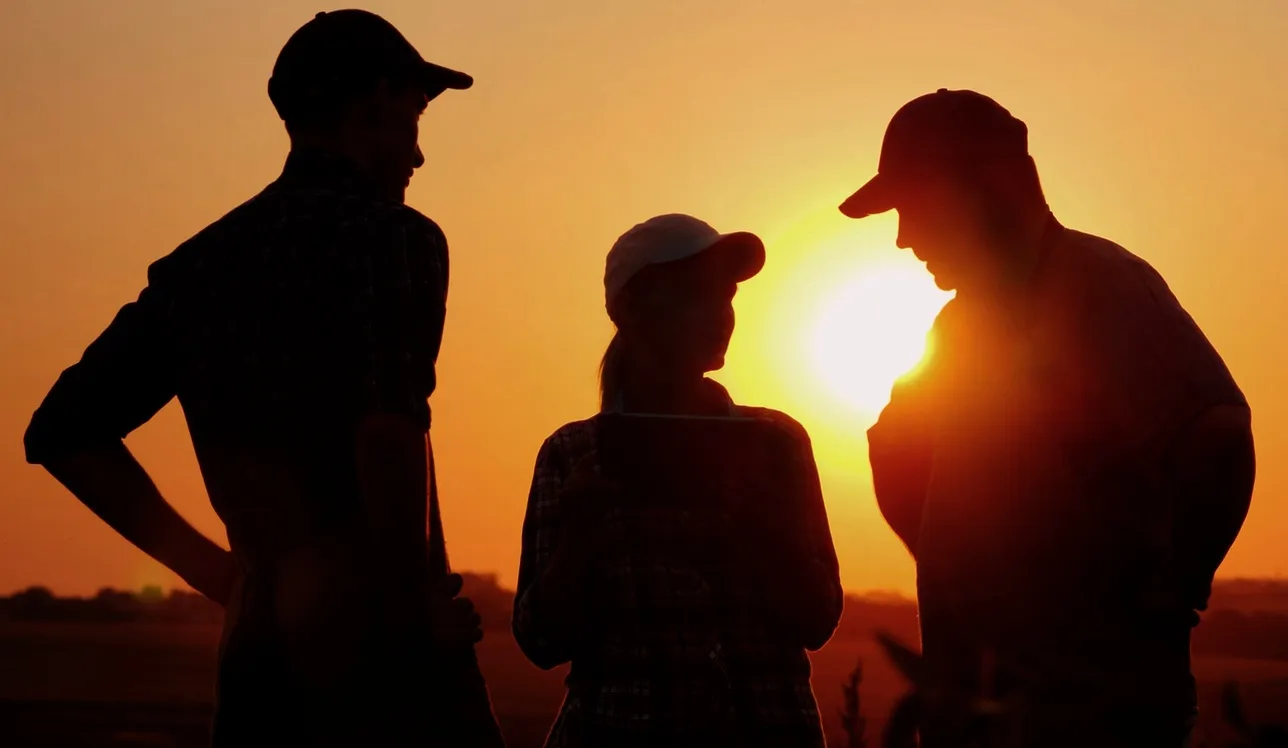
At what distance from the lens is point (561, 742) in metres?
3.71

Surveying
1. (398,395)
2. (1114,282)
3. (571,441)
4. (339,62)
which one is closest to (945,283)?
(1114,282)

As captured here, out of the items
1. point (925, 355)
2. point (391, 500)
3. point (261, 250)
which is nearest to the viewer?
point (391, 500)

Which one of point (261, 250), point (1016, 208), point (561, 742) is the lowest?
point (561, 742)

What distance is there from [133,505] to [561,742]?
1.13 metres

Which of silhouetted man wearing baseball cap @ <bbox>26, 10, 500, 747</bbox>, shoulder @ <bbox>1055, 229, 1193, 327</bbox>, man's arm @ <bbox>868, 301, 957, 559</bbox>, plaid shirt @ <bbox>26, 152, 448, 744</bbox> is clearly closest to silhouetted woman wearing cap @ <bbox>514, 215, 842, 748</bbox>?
man's arm @ <bbox>868, 301, 957, 559</bbox>

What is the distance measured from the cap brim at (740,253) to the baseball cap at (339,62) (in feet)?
2.64

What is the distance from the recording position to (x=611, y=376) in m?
3.99

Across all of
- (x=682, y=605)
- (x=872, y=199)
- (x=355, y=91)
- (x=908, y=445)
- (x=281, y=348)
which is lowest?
(x=682, y=605)

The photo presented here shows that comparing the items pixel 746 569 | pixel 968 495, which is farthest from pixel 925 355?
pixel 746 569

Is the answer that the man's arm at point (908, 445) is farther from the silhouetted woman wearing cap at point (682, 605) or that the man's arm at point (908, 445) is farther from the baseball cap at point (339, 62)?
the baseball cap at point (339, 62)

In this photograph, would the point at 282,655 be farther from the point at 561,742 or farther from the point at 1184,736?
the point at 1184,736

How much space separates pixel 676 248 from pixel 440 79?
71cm

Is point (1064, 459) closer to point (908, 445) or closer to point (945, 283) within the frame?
point (908, 445)

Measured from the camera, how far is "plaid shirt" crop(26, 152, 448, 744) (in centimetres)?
332
